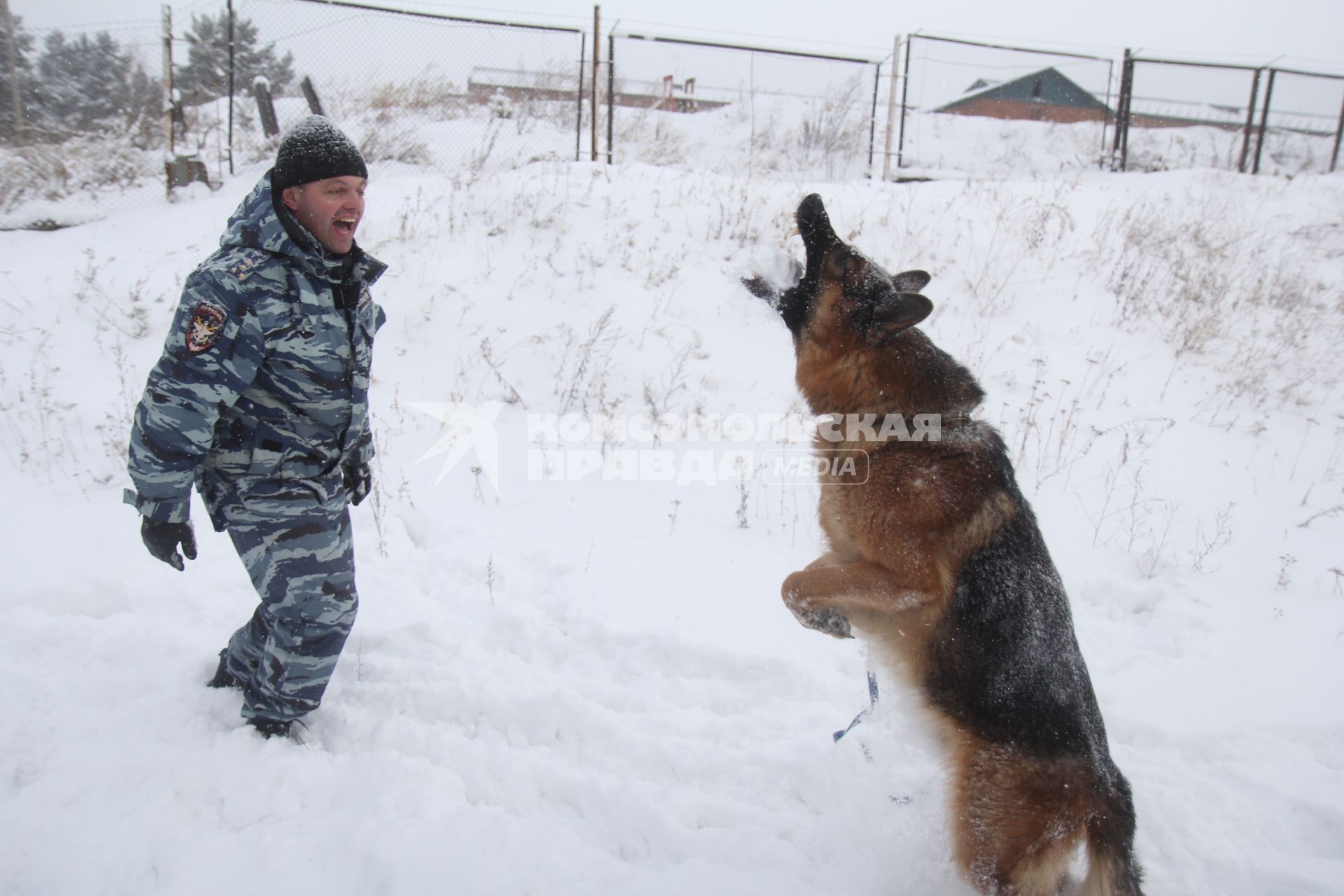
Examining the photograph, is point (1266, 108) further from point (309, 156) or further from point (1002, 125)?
point (309, 156)

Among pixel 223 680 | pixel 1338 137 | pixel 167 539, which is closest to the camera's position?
pixel 167 539

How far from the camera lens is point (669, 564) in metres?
3.97

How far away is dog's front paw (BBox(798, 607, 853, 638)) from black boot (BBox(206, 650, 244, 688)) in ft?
7.39

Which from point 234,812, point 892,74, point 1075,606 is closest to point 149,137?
point 892,74

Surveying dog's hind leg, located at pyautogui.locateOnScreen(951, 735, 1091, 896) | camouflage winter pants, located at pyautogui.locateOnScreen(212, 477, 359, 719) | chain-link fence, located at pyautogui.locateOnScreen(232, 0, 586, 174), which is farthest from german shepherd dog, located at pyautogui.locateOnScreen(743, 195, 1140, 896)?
chain-link fence, located at pyautogui.locateOnScreen(232, 0, 586, 174)

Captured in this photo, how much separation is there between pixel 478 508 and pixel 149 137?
10.8m

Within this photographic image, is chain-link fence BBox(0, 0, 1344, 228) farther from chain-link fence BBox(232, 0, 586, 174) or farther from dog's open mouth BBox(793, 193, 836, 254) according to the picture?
dog's open mouth BBox(793, 193, 836, 254)

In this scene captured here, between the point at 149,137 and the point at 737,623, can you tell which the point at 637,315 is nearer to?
the point at 737,623

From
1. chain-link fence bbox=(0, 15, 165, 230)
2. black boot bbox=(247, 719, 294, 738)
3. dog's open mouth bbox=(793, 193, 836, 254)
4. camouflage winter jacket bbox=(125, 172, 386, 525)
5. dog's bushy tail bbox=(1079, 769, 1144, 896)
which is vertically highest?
chain-link fence bbox=(0, 15, 165, 230)

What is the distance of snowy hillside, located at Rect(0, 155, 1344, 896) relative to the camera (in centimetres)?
229

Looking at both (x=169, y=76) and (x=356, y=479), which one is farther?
(x=169, y=76)

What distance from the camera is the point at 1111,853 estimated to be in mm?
1975

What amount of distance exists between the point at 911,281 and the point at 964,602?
57.6 inches

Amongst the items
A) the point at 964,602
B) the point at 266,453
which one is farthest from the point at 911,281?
the point at 266,453
